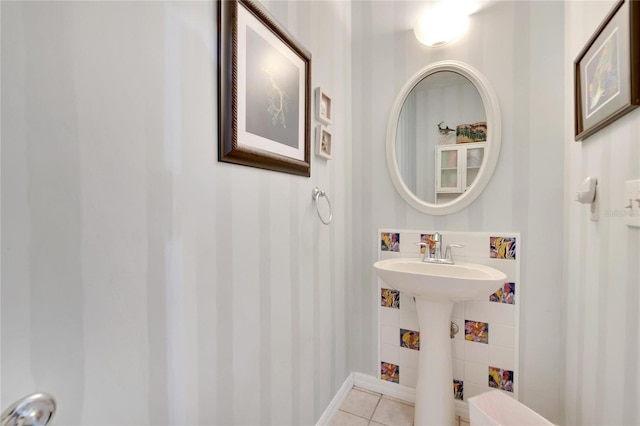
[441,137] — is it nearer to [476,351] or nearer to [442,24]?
[442,24]

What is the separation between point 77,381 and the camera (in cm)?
52

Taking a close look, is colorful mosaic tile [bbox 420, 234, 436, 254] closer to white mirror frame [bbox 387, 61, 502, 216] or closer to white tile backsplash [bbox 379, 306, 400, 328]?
white mirror frame [bbox 387, 61, 502, 216]

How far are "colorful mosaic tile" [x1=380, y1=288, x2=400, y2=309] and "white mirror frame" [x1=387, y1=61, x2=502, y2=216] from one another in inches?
20.6

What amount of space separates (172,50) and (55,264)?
53 centimetres

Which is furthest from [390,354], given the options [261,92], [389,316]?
[261,92]

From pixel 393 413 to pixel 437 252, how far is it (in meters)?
0.92

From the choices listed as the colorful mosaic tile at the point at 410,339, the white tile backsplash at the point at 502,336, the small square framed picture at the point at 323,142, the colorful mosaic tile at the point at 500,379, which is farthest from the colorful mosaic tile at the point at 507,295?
the small square framed picture at the point at 323,142

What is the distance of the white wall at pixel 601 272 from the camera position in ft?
2.63

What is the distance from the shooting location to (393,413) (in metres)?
1.54

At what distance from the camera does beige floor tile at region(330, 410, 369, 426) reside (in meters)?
1.46

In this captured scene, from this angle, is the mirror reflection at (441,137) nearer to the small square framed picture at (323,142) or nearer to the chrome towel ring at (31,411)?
the small square framed picture at (323,142)

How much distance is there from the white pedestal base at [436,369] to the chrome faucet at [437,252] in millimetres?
246

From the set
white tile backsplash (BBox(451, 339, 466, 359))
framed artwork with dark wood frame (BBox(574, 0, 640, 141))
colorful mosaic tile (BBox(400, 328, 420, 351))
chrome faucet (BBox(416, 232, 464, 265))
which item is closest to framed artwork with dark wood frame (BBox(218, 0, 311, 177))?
chrome faucet (BBox(416, 232, 464, 265))

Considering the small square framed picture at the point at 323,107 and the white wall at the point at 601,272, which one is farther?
the small square framed picture at the point at 323,107
